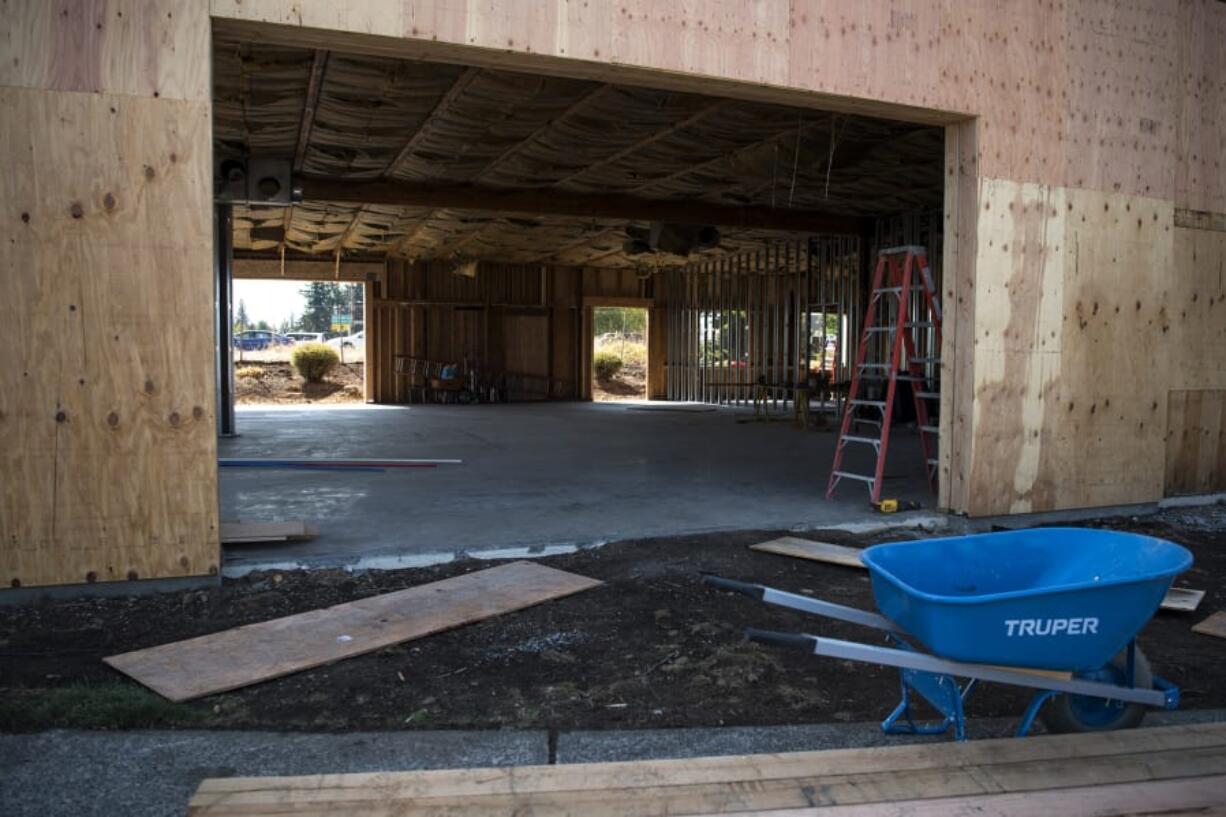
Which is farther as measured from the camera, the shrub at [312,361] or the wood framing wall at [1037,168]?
the shrub at [312,361]

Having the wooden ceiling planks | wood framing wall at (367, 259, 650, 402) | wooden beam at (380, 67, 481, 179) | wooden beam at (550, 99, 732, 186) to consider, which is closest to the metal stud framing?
wood framing wall at (367, 259, 650, 402)

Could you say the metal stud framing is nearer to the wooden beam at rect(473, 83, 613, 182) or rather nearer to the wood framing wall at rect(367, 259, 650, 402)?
the wood framing wall at rect(367, 259, 650, 402)

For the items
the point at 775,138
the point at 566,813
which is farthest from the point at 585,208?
the point at 566,813

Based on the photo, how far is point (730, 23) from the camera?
516 centimetres

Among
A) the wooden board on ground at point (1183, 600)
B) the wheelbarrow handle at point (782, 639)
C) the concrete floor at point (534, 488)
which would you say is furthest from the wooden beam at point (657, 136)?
the wheelbarrow handle at point (782, 639)

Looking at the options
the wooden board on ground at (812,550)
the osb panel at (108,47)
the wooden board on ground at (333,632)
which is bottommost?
the wooden board on ground at (333,632)

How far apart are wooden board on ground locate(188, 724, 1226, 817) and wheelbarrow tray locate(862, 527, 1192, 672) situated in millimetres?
275

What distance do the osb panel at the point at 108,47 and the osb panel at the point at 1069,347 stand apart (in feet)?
15.9

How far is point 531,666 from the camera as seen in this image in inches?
145

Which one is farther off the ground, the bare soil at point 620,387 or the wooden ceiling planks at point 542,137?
the wooden ceiling planks at point 542,137

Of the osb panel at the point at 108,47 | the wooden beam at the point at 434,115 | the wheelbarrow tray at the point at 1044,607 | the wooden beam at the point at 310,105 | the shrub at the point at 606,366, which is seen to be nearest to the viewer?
the wheelbarrow tray at the point at 1044,607

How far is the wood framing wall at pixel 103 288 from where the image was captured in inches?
163

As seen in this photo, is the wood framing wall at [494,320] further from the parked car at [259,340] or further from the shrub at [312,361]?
the parked car at [259,340]

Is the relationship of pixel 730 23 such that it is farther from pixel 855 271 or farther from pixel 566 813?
pixel 855 271
